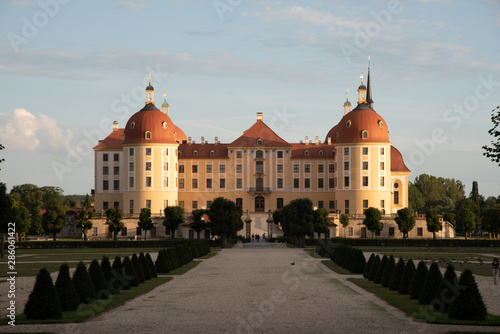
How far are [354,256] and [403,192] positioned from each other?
71.8 metres

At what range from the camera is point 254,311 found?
20672 millimetres

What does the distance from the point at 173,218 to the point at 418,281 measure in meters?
69.1

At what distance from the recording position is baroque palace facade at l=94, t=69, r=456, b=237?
100812 millimetres

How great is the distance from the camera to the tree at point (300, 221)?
7000cm

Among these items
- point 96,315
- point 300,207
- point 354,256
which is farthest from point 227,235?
point 96,315

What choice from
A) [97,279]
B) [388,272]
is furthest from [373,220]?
[97,279]

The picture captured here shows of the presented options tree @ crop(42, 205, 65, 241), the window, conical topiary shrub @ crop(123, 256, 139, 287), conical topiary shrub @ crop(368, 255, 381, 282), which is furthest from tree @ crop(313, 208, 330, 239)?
conical topiary shrub @ crop(123, 256, 139, 287)

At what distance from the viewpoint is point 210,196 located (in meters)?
106

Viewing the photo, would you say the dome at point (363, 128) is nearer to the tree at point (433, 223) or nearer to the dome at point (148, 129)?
the tree at point (433, 223)

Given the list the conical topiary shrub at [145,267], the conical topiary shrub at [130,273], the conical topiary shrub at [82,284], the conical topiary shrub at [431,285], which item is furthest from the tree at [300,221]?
the conical topiary shrub at [82,284]

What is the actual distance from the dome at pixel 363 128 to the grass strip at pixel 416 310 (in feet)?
245

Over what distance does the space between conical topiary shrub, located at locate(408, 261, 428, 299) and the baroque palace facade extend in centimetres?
7498

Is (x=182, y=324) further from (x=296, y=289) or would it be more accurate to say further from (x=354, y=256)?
(x=354, y=256)

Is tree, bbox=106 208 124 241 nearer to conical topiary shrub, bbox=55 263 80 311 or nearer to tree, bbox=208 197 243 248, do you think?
tree, bbox=208 197 243 248
